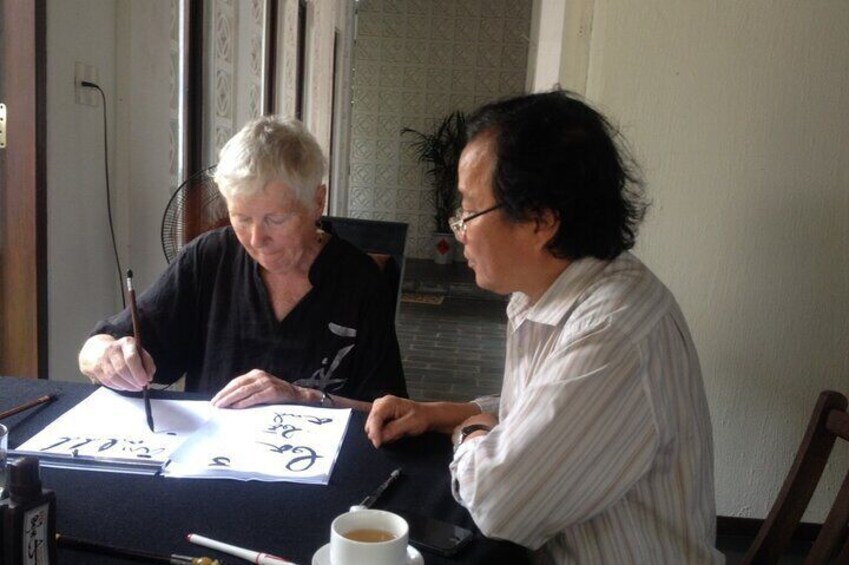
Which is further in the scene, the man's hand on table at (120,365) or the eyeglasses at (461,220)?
the man's hand on table at (120,365)

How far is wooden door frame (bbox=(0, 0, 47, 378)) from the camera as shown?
1.86 metres

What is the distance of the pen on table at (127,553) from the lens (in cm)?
78

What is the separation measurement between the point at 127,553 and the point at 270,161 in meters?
0.87

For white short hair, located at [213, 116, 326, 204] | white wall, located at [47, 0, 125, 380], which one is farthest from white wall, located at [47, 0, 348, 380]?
white short hair, located at [213, 116, 326, 204]

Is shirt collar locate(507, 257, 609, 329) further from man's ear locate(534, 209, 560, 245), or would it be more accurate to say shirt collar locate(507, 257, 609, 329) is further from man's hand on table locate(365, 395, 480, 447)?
man's hand on table locate(365, 395, 480, 447)

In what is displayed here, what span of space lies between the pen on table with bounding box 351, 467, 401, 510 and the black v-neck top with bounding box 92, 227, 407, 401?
0.49 meters

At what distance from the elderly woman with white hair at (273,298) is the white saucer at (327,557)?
638 millimetres

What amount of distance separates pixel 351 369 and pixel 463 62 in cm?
697

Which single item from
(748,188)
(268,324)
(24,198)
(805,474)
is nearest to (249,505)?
(268,324)

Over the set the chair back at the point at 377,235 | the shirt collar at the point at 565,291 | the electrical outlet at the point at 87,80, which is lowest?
the chair back at the point at 377,235

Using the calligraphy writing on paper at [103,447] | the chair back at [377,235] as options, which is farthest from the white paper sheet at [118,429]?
the chair back at [377,235]

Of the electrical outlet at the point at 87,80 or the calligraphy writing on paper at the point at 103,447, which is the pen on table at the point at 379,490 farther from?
the electrical outlet at the point at 87,80

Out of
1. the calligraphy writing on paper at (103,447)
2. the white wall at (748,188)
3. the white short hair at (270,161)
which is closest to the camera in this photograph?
the calligraphy writing on paper at (103,447)

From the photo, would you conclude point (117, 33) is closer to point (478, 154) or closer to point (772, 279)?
point (478, 154)
